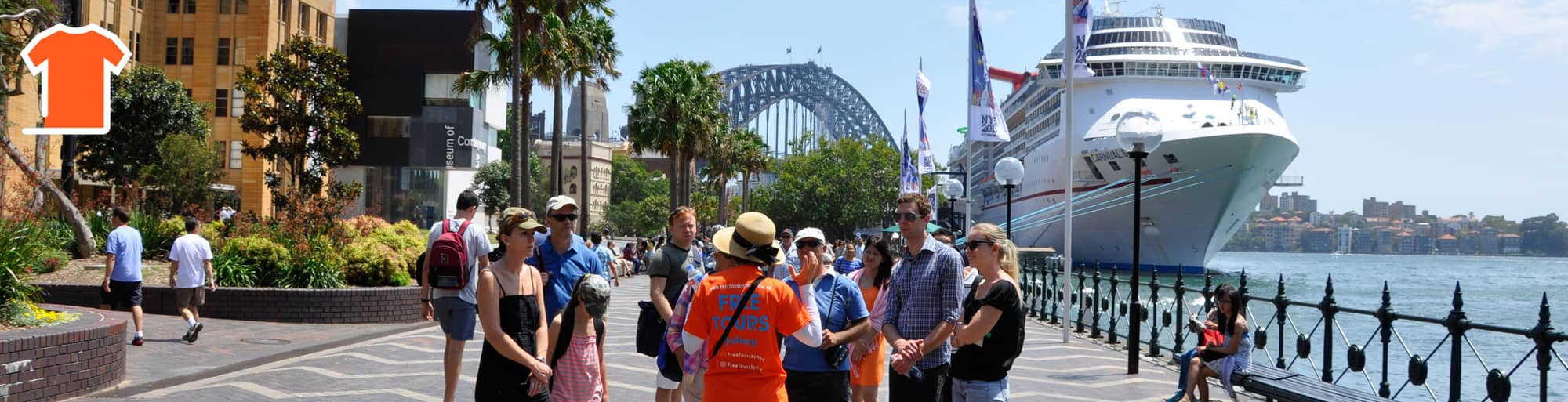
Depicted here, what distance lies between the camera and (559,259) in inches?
267

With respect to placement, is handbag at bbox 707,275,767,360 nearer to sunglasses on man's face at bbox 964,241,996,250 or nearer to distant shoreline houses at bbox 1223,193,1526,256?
sunglasses on man's face at bbox 964,241,996,250

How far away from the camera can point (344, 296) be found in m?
14.8

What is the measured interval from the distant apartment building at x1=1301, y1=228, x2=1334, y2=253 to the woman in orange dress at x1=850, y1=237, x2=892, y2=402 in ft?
592

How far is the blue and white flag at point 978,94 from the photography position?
64.3 ft

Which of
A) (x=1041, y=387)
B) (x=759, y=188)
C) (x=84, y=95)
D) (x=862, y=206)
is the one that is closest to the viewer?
(x=84, y=95)

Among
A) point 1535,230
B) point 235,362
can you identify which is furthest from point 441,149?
point 1535,230

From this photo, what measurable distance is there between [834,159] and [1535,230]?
4243 inches

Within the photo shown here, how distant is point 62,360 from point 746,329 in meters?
6.00

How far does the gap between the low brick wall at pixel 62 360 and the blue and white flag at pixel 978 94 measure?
1379 centimetres

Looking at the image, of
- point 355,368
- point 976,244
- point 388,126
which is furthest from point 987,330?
point 388,126

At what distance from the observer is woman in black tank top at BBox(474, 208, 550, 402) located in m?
5.21

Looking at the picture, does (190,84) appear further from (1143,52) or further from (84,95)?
(84,95)

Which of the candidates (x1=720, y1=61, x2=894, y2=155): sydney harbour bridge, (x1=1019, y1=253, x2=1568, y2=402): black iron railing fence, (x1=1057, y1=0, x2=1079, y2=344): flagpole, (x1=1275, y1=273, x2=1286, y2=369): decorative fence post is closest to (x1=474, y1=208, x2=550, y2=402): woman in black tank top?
(x1=1019, y1=253, x2=1568, y2=402): black iron railing fence

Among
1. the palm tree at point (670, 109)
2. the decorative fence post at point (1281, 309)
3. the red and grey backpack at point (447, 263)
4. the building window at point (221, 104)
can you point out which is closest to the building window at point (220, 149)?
the building window at point (221, 104)
